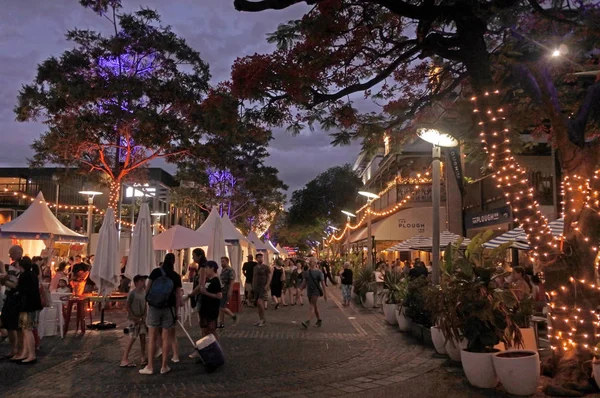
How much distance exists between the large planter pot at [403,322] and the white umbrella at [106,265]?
22.0 feet

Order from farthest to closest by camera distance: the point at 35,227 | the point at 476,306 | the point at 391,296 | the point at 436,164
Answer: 1. the point at 35,227
2. the point at 391,296
3. the point at 436,164
4. the point at 476,306

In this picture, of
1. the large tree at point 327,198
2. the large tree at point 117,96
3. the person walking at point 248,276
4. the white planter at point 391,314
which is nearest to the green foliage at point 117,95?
the large tree at point 117,96

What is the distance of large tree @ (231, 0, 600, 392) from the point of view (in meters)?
7.12

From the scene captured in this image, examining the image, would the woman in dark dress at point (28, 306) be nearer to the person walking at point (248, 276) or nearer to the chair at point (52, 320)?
the chair at point (52, 320)

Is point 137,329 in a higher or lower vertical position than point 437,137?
lower

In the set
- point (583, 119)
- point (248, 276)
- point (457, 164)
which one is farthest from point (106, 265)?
point (457, 164)

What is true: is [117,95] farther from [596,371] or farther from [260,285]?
[596,371]

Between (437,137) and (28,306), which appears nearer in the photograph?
(28,306)

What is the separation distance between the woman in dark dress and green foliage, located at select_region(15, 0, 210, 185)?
11.7m

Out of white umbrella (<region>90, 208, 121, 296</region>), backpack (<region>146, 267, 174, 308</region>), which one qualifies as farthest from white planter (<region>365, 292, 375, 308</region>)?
backpack (<region>146, 267, 174, 308</region>)

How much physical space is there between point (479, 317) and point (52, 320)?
8983 millimetres

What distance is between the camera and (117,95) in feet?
65.1

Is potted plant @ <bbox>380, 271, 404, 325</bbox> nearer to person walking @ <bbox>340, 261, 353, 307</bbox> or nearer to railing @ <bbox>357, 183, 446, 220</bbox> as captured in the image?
person walking @ <bbox>340, 261, 353, 307</bbox>

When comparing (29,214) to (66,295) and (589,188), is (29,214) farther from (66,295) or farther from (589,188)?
(589,188)
